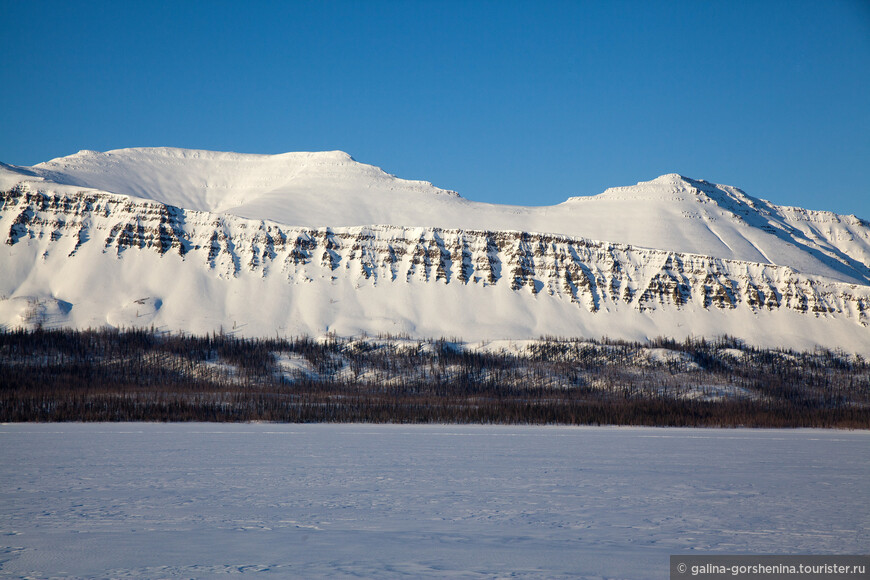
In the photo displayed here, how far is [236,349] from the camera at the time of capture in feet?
488

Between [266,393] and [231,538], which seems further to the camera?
[266,393]

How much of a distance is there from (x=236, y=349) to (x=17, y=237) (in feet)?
293

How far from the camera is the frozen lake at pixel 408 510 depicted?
16844 mm

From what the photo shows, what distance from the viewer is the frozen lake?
16.8 metres

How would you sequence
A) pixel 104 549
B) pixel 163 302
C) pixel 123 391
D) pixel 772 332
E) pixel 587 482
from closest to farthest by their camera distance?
pixel 104 549 < pixel 587 482 < pixel 123 391 < pixel 163 302 < pixel 772 332

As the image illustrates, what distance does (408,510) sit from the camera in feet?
76.8

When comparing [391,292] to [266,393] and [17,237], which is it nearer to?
[266,393]

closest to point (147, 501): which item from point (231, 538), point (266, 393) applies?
point (231, 538)

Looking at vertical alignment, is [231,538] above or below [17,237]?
below

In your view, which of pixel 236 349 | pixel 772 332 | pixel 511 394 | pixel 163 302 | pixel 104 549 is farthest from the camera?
pixel 772 332

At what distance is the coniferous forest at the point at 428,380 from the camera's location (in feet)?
297

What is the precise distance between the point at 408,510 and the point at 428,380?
11667 centimetres

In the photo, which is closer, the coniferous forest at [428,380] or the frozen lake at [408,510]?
the frozen lake at [408,510]

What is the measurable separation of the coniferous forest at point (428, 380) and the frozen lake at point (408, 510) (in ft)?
151
